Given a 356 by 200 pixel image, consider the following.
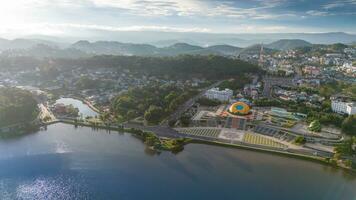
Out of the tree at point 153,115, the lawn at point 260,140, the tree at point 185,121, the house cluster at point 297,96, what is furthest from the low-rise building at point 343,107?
the tree at point 153,115

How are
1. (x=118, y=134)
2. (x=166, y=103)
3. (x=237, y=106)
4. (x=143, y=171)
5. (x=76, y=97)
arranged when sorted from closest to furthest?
(x=143, y=171)
(x=118, y=134)
(x=237, y=106)
(x=166, y=103)
(x=76, y=97)

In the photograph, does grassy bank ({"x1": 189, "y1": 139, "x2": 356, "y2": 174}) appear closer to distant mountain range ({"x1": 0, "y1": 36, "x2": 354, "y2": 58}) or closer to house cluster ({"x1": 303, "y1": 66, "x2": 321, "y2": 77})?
house cluster ({"x1": 303, "y1": 66, "x2": 321, "y2": 77})

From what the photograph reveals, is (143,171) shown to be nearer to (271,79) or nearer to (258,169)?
(258,169)

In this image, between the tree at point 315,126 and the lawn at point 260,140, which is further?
the tree at point 315,126

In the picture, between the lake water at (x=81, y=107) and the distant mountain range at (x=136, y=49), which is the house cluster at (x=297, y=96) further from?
the distant mountain range at (x=136, y=49)

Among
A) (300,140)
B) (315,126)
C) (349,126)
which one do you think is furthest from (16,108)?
(349,126)

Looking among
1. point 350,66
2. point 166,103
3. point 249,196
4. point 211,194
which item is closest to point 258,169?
point 249,196
